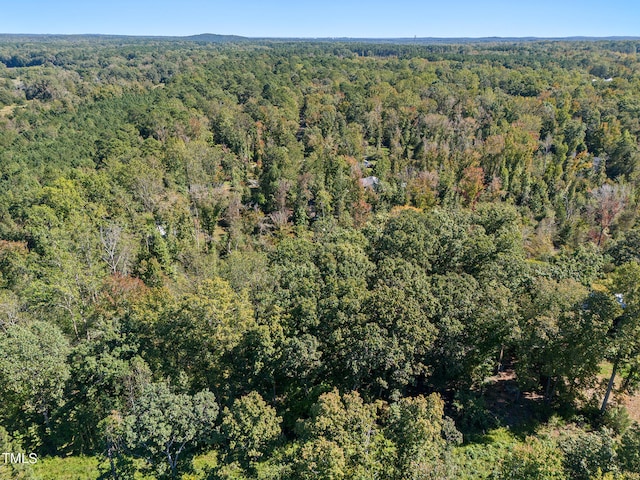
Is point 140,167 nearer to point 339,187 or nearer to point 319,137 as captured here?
point 339,187

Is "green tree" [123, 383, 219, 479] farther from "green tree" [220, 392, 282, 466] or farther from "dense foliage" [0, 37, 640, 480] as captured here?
"green tree" [220, 392, 282, 466]

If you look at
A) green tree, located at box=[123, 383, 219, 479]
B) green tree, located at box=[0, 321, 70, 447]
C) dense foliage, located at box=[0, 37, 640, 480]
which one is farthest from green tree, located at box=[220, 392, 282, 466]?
green tree, located at box=[0, 321, 70, 447]

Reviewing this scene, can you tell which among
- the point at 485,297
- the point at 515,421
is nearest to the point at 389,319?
the point at 485,297

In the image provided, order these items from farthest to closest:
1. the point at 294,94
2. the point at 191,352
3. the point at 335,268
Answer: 1. the point at 294,94
2. the point at 335,268
3. the point at 191,352

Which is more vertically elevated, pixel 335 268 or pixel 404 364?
pixel 335 268

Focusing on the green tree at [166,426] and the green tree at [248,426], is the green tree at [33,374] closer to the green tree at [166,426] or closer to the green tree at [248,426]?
the green tree at [166,426]

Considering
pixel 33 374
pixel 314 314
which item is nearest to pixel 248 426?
pixel 314 314

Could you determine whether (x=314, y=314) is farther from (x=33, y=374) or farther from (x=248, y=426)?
(x=33, y=374)

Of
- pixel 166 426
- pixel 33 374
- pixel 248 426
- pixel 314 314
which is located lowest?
pixel 248 426

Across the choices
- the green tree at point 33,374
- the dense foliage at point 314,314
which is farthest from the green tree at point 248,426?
the green tree at point 33,374
